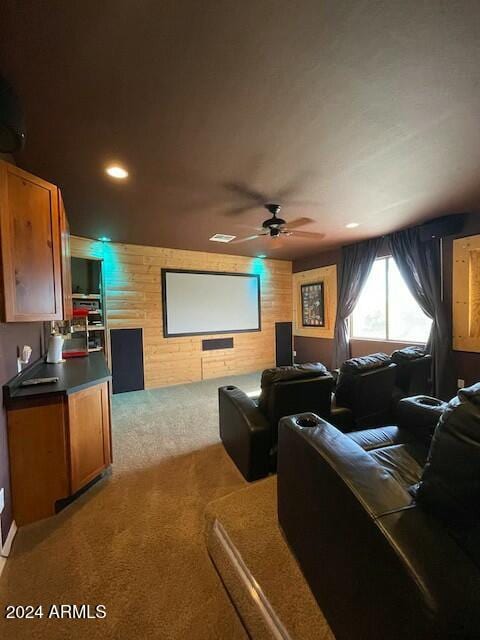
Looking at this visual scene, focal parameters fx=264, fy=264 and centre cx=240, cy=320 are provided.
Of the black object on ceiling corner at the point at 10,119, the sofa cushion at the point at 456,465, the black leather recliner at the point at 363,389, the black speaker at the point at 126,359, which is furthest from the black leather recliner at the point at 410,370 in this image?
the black speaker at the point at 126,359

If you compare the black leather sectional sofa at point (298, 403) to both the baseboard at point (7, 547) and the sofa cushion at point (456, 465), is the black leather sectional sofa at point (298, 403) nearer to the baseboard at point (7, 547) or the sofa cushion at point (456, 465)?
the sofa cushion at point (456, 465)

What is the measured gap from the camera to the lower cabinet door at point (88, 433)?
185cm

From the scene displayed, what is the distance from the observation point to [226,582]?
1.33m

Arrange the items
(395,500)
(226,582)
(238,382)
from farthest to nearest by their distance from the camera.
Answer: (238,382) → (226,582) → (395,500)

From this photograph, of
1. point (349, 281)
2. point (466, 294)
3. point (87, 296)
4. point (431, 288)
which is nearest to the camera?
point (466, 294)

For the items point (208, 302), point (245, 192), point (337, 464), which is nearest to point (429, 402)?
point (337, 464)

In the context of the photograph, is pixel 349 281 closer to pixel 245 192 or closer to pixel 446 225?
pixel 446 225

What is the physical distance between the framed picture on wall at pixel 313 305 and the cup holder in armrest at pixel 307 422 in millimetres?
4563

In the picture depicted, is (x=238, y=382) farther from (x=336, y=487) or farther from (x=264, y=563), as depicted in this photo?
(x=336, y=487)

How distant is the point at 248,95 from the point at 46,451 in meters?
2.53

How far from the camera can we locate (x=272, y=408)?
200 cm

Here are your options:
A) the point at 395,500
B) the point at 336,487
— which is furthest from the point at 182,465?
the point at 395,500

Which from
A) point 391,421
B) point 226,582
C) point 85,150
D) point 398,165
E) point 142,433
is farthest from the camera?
point 142,433

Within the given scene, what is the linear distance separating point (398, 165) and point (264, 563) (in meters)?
3.01
